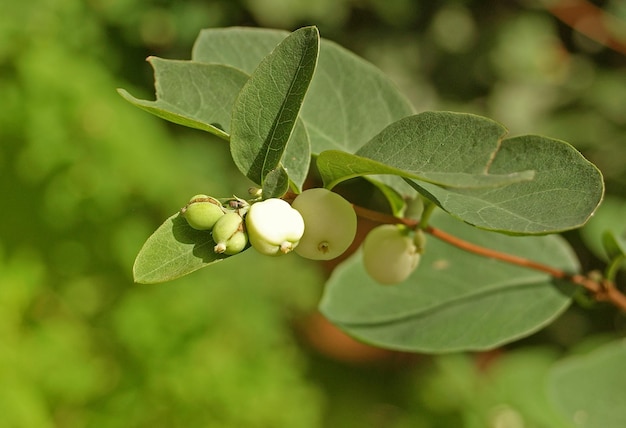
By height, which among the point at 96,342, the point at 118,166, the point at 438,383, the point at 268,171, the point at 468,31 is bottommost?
the point at 438,383

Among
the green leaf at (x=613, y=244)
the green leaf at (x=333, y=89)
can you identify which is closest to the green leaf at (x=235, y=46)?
the green leaf at (x=333, y=89)

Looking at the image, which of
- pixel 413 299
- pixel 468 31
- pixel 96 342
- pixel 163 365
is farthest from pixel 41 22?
pixel 413 299

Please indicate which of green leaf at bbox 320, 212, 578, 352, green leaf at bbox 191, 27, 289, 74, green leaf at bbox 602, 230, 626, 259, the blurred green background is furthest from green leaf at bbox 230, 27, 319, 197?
the blurred green background

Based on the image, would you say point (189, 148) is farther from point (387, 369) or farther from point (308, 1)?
point (387, 369)

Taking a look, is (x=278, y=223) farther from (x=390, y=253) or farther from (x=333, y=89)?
(x=333, y=89)

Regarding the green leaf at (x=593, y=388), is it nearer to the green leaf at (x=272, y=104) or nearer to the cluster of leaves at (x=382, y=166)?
the cluster of leaves at (x=382, y=166)

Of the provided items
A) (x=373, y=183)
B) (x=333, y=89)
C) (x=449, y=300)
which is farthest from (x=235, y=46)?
(x=449, y=300)

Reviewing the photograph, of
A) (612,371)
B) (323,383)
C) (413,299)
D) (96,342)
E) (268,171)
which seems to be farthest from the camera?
(323,383)

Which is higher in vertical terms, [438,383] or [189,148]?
[189,148]
